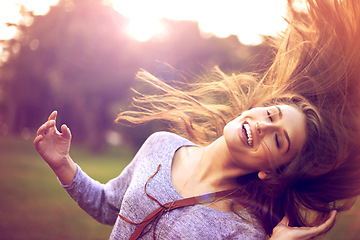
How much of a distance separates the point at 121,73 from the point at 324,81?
60.8ft

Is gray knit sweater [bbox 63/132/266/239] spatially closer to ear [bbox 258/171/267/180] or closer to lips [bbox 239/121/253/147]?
ear [bbox 258/171/267/180]

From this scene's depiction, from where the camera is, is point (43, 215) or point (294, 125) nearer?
point (294, 125)

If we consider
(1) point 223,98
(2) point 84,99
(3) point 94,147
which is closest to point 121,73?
(2) point 84,99

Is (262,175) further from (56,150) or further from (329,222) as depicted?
(56,150)

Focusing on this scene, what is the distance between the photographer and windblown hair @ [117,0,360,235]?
235 cm

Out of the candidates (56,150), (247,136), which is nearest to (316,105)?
(247,136)

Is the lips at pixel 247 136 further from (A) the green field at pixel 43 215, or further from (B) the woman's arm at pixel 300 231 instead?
(A) the green field at pixel 43 215

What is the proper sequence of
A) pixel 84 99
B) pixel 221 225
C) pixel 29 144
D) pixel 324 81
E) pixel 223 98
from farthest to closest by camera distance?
pixel 84 99 < pixel 29 144 < pixel 223 98 < pixel 324 81 < pixel 221 225

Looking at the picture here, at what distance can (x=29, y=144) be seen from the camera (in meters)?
17.7

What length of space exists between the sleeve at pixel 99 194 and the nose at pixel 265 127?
3.14 feet

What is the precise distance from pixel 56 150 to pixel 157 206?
2.59 feet

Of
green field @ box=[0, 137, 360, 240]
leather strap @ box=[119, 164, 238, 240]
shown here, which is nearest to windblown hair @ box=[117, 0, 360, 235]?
leather strap @ box=[119, 164, 238, 240]

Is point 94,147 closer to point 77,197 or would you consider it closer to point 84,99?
point 84,99

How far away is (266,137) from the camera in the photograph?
2266mm
